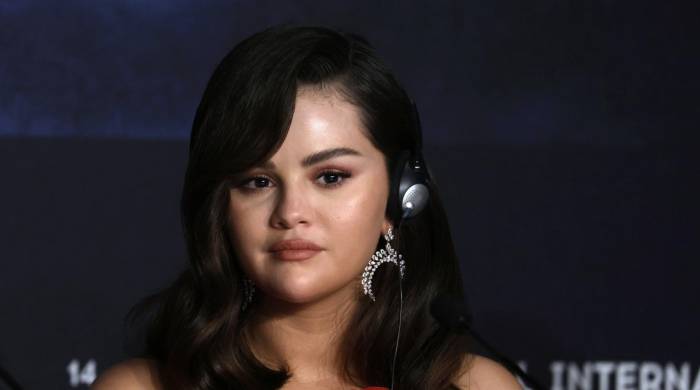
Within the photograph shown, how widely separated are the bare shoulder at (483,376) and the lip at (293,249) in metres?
0.42

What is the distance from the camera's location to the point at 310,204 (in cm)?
174

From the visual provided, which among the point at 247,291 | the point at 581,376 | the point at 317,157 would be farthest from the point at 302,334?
the point at 581,376

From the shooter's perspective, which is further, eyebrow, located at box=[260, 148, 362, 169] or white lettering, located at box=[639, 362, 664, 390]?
white lettering, located at box=[639, 362, 664, 390]

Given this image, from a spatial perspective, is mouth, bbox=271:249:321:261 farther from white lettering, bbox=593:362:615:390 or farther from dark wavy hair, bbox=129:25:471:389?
white lettering, bbox=593:362:615:390

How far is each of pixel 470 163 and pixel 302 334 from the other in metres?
0.83

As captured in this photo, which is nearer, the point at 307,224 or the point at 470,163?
the point at 307,224

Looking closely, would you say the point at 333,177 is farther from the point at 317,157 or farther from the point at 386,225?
the point at 386,225

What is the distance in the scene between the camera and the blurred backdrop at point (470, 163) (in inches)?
95.3

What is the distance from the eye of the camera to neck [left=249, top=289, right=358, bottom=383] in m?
1.89

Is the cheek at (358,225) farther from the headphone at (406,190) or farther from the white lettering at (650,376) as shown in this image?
the white lettering at (650,376)

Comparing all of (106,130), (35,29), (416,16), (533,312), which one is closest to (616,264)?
(533,312)

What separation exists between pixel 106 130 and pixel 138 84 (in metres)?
0.11

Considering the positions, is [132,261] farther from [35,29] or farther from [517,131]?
[517,131]

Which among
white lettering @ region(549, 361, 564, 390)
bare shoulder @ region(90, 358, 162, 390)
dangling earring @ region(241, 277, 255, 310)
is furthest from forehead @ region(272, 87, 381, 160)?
white lettering @ region(549, 361, 564, 390)
